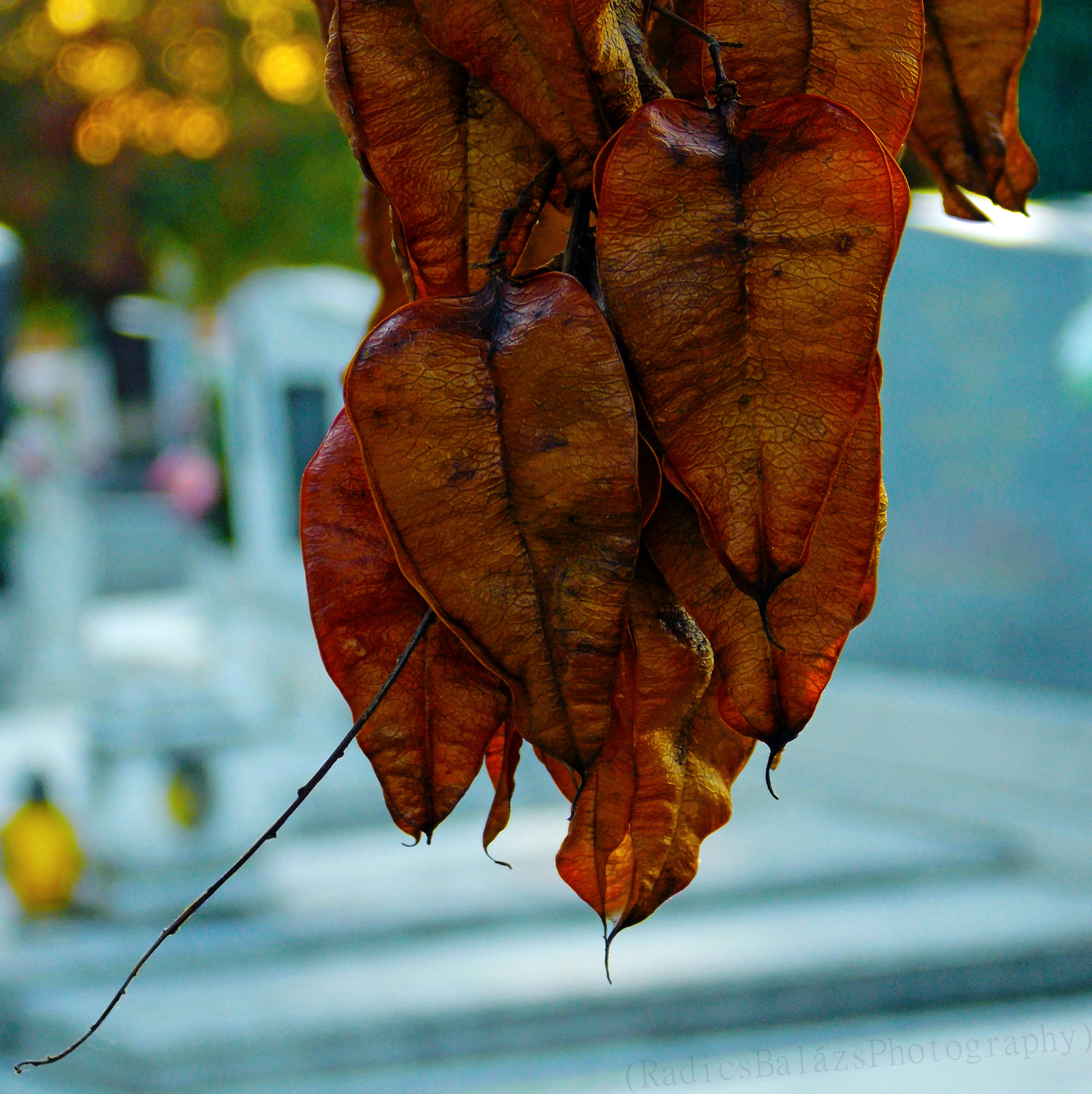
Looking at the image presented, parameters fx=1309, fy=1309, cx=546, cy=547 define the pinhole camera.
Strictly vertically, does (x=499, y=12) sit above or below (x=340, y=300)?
above

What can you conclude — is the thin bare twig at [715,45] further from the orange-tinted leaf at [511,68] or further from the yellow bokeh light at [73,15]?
the yellow bokeh light at [73,15]

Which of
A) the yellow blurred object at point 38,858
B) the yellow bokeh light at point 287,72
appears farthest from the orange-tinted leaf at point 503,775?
the yellow bokeh light at point 287,72

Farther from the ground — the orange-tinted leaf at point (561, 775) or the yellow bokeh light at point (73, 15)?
the orange-tinted leaf at point (561, 775)

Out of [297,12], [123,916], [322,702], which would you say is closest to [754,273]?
[123,916]

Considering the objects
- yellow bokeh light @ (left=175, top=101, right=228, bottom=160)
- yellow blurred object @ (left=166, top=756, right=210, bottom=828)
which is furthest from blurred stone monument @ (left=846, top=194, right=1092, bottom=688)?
yellow bokeh light @ (left=175, top=101, right=228, bottom=160)

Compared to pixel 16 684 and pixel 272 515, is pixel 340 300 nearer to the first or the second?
pixel 272 515

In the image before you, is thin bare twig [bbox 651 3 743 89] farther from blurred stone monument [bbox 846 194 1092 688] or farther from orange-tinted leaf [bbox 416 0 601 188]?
blurred stone monument [bbox 846 194 1092 688]

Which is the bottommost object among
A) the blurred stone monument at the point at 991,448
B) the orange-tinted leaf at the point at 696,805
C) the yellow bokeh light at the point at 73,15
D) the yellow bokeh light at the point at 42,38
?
the yellow bokeh light at the point at 42,38

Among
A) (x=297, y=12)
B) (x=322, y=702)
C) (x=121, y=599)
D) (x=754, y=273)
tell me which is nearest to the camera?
(x=754, y=273)
